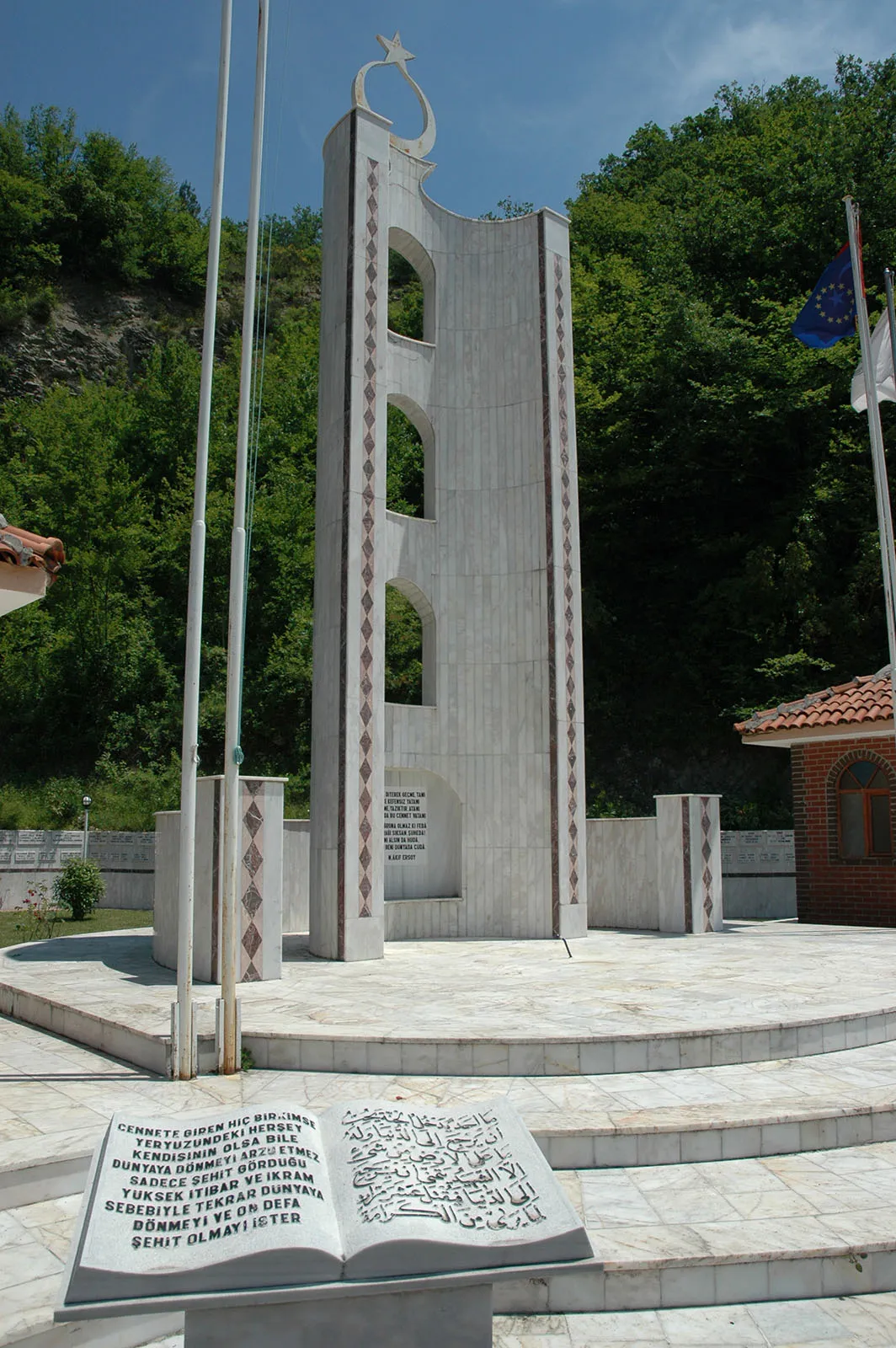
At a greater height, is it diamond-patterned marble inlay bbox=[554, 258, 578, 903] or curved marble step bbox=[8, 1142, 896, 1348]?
diamond-patterned marble inlay bbox=[554, 258, 578, 903]

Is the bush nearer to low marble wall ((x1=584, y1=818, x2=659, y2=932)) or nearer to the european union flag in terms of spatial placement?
low marble wall ((x1=584, y1=818, x2=659, y2=932))

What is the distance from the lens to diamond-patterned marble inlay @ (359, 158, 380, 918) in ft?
38.5

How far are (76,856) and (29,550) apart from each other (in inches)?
557

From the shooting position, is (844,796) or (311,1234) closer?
(311,1234)

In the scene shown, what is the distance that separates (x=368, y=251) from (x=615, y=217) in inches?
974

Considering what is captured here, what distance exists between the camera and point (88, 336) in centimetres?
3881

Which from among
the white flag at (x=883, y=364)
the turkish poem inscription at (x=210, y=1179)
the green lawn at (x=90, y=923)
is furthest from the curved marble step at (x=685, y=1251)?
the white flag at (x=883, y=364)

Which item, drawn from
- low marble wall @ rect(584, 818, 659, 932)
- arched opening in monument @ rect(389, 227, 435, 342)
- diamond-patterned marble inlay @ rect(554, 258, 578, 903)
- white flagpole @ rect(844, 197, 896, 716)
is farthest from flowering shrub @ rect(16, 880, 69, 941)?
white flagpole @ rect(844, 197, 896, 716)

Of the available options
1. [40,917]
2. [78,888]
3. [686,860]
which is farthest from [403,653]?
[686,860]

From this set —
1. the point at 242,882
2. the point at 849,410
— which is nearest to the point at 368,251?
the point at 242,882

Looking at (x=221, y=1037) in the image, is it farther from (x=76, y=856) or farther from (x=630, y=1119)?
(x=76, y=856)

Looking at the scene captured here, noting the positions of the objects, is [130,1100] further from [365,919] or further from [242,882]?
[365,919]

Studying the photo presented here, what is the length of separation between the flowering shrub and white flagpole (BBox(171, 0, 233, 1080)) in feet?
25.5

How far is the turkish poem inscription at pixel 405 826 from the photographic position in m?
13.4
